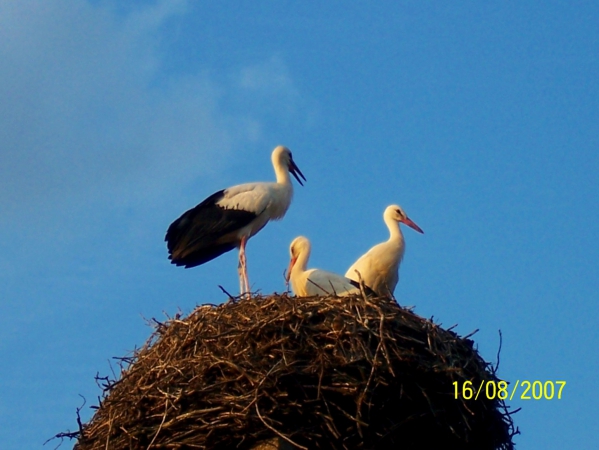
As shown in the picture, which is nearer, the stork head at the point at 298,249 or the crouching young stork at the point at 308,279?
the crouching young stork at the point at 308,279

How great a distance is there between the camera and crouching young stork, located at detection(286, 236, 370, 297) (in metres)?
8.20

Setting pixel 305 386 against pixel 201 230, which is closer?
pixel 305 386

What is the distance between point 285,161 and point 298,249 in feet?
5.49

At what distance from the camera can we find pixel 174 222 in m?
9.73

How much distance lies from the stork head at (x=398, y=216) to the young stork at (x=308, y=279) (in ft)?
3.98

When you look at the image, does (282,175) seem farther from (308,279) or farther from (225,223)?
(308,279)

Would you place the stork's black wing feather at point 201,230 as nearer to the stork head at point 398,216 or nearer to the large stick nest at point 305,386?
the stork head at point 398,216

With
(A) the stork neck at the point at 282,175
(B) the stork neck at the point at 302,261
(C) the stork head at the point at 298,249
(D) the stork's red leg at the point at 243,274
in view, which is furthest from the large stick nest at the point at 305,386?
(A) the stork neck at the point at 282,175

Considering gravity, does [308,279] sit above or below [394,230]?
below

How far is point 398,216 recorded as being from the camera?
1003cm

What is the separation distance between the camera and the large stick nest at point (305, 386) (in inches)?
236

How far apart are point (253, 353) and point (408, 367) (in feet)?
2.98

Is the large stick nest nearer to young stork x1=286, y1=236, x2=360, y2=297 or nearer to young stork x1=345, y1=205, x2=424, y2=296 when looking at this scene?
young stork x1=286, y1=236, x2=360, y2=297

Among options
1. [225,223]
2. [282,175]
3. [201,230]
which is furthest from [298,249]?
[282,175]
